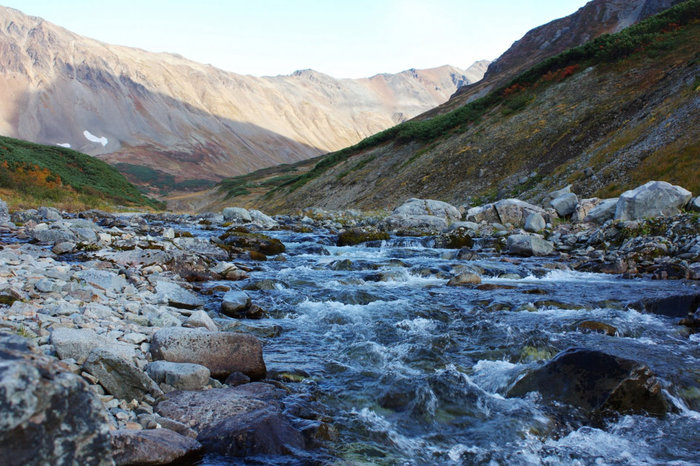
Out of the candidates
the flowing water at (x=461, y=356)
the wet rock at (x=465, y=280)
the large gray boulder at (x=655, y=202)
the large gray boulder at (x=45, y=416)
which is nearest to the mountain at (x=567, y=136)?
the large gray boulder at (x=655, y=202)

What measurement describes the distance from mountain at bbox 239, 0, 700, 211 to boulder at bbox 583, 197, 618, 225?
9.38 ft

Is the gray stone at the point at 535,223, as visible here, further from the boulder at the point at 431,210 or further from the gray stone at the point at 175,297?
the gray stone at the point at 175,297

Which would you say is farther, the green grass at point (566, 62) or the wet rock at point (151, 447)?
the green grass at point (566, 62)

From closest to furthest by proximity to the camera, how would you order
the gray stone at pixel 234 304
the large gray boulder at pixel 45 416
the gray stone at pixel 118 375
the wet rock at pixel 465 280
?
the large gray boulder at pixel 45 416, the gray stone at pixel 118 375, the gray stone at pixel 234 304, the wet rock at pixel 465 280

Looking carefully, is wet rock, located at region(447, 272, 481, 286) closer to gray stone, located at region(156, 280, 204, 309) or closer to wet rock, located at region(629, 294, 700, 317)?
wet rock, located at region(629, 294, 700, 317)

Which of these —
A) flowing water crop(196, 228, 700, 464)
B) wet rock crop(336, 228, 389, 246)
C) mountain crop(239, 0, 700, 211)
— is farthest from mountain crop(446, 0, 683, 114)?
flowing water crop(196, 228, 700, 464)

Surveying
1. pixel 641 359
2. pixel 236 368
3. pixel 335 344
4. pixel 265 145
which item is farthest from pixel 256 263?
pixel 265 145

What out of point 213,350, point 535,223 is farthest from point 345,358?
point 535,223

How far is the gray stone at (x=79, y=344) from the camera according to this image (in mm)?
4301

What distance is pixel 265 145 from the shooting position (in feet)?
520

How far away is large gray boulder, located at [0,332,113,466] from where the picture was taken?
221 centimetres

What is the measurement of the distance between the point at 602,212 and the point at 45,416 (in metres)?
17.7

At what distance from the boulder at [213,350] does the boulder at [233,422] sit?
62 cm

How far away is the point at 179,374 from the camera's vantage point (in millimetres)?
4695
